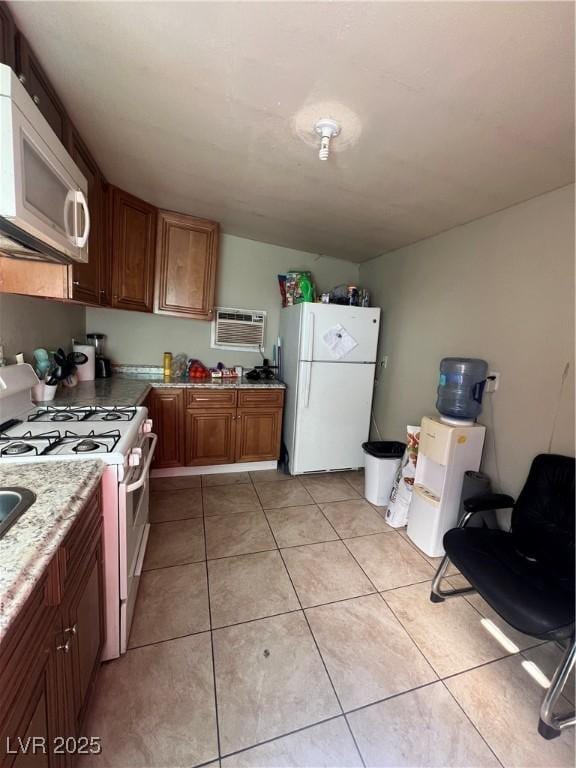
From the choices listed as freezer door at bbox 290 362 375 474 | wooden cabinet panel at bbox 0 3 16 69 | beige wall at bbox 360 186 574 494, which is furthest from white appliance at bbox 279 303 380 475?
wooden cabinet panel at bbox 0 3 16 69

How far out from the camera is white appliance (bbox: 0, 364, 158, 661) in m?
1.14

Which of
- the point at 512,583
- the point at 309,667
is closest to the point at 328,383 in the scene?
the point at 512,583

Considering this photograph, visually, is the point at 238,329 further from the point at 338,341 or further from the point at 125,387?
the point at 125,387

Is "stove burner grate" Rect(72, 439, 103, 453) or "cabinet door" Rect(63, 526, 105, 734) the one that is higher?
"stove burner grate" Rect(72, 439, 103, 453)

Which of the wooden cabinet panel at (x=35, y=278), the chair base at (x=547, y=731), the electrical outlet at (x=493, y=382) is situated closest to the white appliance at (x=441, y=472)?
the electrical outlet at (x=493, y=382)

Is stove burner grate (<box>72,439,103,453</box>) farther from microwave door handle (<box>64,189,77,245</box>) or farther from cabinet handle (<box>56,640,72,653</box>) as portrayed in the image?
microwave door handle (<box>64,189,77,245</box>)

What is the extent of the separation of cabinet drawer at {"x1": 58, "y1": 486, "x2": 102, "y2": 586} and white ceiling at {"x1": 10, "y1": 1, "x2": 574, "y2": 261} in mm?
1504

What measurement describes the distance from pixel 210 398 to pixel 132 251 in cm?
128

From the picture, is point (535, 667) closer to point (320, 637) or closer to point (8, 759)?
point (320, 637)

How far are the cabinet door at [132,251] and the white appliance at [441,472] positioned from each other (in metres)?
2.30

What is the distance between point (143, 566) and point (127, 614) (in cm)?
49

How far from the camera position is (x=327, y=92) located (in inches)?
45.7

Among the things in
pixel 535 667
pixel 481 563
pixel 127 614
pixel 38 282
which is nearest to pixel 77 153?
pixel 38 282

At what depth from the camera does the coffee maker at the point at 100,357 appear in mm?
2680
